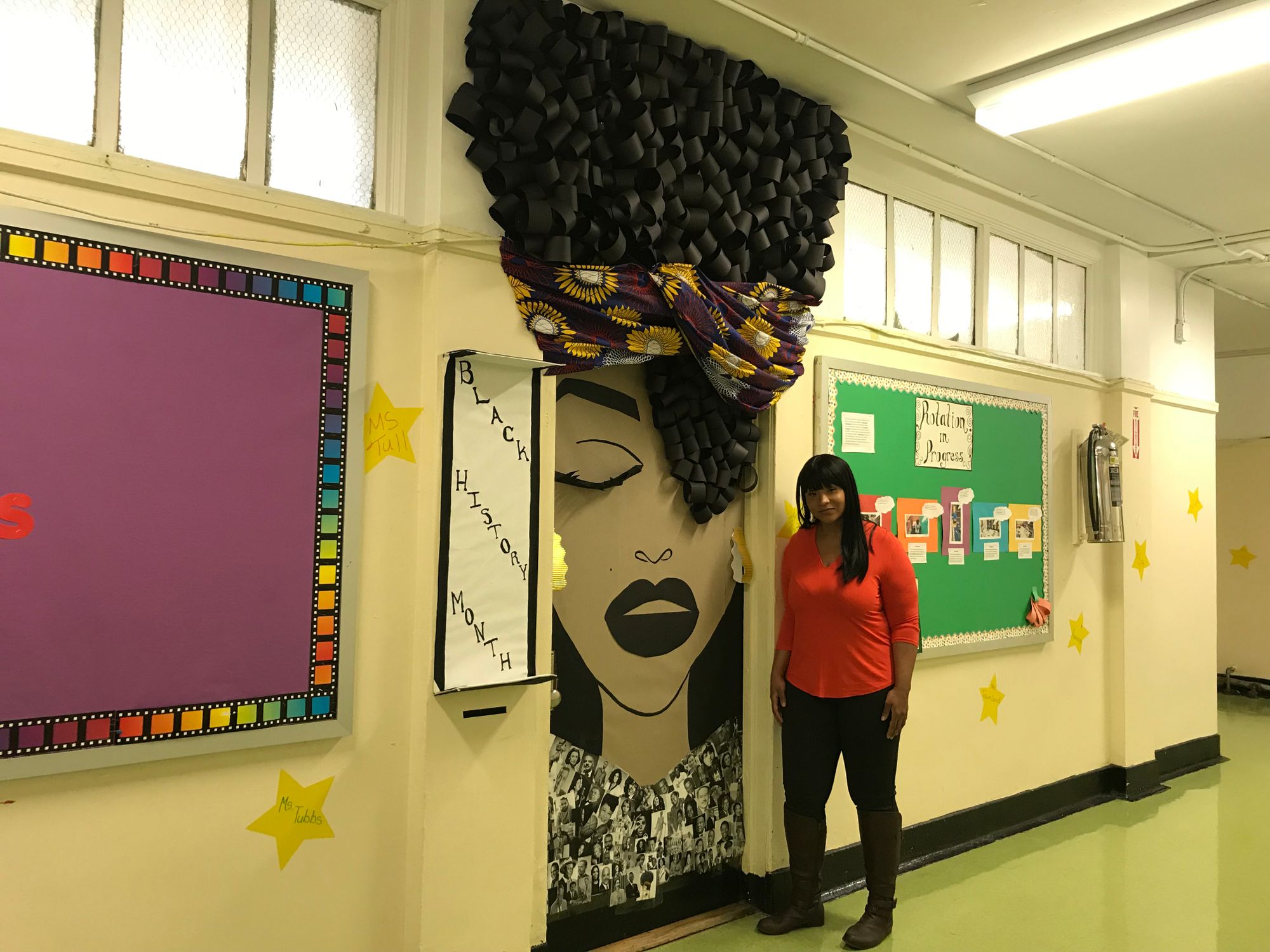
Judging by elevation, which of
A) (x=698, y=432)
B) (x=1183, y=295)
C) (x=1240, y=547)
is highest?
(x=1183, y=295)

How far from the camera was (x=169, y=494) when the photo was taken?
6.24 feet

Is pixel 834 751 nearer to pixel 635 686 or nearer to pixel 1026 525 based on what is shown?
pixel 635 686

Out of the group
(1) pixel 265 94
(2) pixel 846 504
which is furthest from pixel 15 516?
(2) pixel 846 504

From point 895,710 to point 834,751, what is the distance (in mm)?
249

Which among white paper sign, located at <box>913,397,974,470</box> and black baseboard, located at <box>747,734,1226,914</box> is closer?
black baseboard, located at <box>747,734,1226,914</box>

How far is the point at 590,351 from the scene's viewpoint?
8.24 ft

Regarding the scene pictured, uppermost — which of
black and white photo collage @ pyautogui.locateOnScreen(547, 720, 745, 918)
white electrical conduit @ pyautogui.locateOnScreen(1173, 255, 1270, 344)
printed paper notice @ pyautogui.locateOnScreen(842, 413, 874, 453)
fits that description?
white electrical conduit @ pyautogui.locateOnScreen(1173, 255, 1270, 344)

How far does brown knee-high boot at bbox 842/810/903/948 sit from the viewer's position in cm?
282

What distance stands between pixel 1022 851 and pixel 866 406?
195 cm

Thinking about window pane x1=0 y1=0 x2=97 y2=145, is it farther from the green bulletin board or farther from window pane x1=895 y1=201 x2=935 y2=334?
window pane x1=895 y1=201 x2=935 y2=334

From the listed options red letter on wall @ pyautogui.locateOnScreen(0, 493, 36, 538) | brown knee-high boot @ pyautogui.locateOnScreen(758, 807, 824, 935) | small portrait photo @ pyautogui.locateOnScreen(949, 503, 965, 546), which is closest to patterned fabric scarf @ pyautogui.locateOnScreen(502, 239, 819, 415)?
small portrait photo @ pyautogui.locateOnScreen(949, 503, 965, 546)

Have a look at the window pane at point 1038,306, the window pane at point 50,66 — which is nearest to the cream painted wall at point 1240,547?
the window pane at point 1038,306

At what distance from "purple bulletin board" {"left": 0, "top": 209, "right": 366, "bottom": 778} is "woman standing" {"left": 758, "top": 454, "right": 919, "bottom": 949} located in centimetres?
144

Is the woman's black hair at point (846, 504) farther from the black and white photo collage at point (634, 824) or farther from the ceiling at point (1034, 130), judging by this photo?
the ceiling at point (1034, 130)
